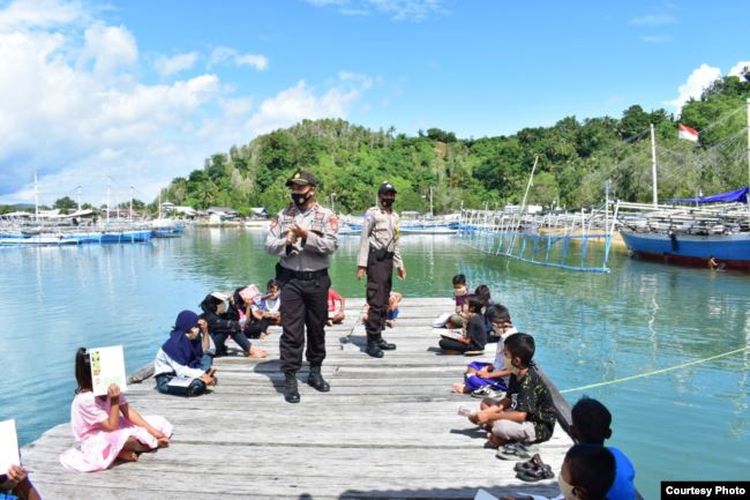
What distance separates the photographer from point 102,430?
435 centimetres

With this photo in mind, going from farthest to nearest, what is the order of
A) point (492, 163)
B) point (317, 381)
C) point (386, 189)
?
1. point (492, 163)
2. point (386, 189)
3. point (317, 381)

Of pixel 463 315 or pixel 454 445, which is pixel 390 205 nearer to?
pixel 463 315

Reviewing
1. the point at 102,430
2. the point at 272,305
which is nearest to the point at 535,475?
the point at 102,430

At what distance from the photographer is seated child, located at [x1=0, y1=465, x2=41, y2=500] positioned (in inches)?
124

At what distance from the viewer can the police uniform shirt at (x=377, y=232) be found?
7.43 meters

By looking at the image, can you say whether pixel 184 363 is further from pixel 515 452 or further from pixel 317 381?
pixel 515 452

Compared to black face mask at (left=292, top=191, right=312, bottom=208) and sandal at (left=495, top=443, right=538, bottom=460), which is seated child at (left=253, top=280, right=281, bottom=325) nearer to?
black face mask at (left=292, top=191, right=312, bottom=208)

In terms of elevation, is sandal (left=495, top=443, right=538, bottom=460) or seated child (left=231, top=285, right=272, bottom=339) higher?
seated child (left=231, top=285, right=272, bottom=339)

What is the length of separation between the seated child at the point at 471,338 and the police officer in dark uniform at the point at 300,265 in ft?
7.95

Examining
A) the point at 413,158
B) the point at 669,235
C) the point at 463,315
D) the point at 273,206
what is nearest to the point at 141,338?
the point at 463,315

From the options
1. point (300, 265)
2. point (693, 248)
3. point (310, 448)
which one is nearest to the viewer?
point (310, 448)

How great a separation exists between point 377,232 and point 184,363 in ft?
9.66

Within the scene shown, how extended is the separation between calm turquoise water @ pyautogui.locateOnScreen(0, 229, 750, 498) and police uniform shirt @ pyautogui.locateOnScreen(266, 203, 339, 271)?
481cm

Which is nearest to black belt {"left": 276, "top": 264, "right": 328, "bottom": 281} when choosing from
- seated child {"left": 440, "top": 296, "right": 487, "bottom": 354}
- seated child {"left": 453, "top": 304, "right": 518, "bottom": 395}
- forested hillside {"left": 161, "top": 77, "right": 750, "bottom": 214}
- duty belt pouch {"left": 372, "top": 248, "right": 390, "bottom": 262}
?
duty belt pouch {"left": 372, "top": 248, "right": 390, "bottom": 262}
